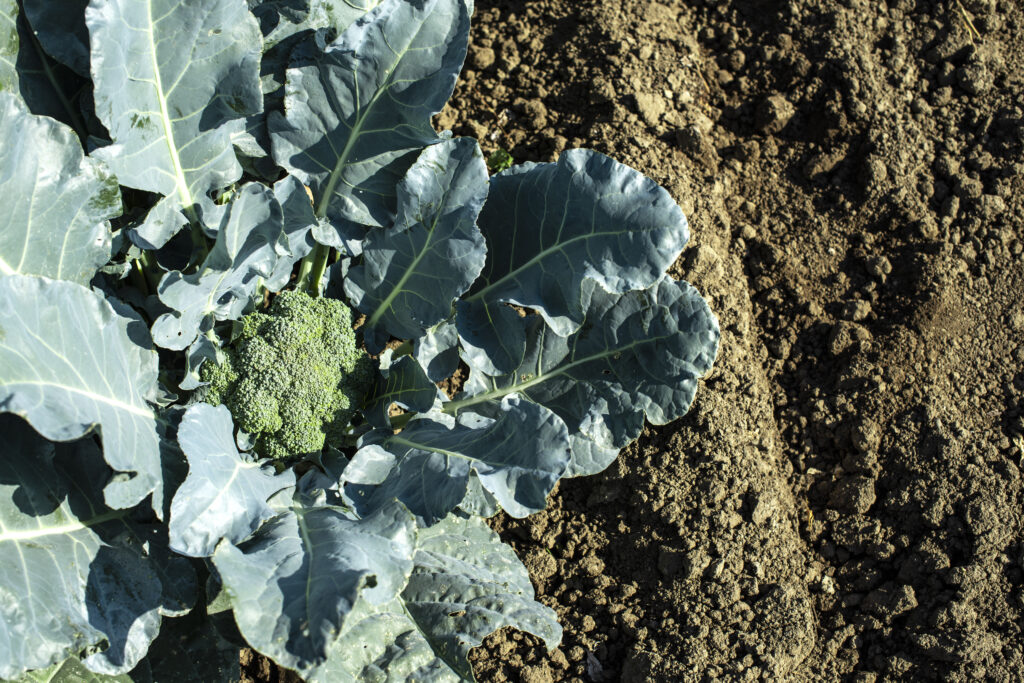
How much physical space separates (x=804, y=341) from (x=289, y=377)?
76.7 inches

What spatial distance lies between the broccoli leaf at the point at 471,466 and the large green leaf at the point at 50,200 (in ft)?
3.31

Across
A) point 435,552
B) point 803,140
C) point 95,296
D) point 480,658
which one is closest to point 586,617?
point 480,658

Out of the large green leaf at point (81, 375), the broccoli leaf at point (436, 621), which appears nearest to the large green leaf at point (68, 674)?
the large green leaf at point (81, 375)

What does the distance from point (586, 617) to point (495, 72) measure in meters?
2.29

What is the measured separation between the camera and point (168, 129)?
2.66 metres

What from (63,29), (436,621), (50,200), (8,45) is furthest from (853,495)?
(8,45)

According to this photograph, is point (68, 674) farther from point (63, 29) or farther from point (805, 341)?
point (805, 341)

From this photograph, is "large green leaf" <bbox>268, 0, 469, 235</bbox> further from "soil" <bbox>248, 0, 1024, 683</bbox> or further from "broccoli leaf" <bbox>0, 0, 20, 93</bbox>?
"soil" <bbox>248, 0, 1024, 683</bbox>

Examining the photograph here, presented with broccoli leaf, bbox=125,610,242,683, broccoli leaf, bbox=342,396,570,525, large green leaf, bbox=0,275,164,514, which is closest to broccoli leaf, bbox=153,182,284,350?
large green leaf, bbox=0,275,164,514

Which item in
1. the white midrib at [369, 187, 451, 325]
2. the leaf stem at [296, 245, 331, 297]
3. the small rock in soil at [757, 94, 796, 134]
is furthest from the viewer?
the small rock in soil at [757, 94, 796, 134]

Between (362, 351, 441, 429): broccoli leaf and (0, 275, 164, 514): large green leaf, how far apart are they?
28.6 inches

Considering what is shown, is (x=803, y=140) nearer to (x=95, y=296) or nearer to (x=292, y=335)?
(x=292, y=335)

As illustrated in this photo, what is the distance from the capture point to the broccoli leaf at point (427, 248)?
2.60 m

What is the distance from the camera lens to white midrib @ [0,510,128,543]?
2309 mm
